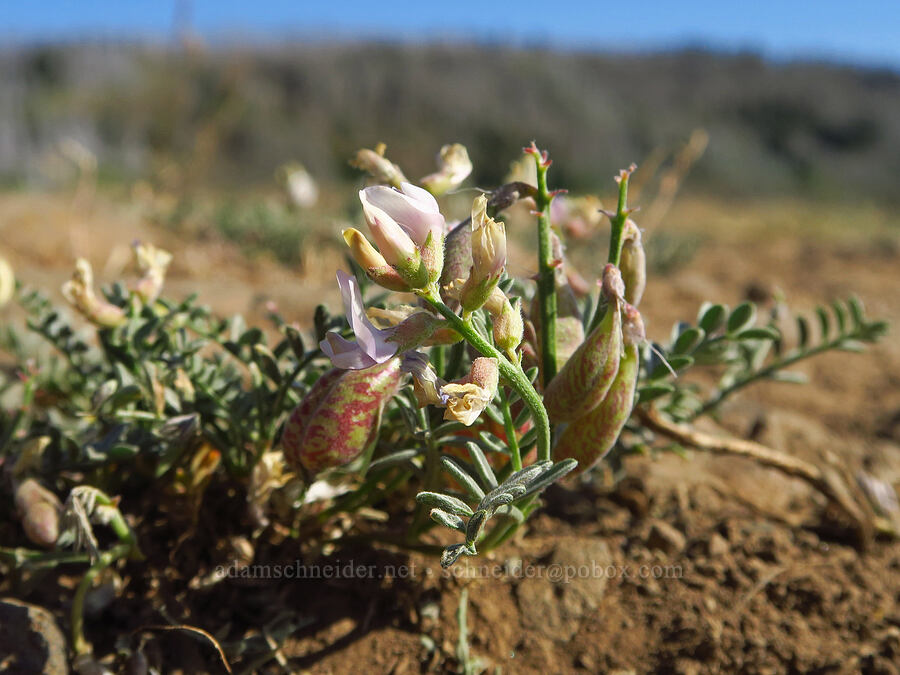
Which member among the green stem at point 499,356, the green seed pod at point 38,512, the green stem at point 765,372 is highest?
the green stem at point 765,372

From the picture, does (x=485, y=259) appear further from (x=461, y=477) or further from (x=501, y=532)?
(x=501, y=532)

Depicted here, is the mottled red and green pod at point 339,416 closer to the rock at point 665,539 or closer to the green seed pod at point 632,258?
the green seed pod at point 632,258

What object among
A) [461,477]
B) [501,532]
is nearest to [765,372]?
[501,532]

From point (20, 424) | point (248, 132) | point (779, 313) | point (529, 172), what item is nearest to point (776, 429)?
point (779, 313)

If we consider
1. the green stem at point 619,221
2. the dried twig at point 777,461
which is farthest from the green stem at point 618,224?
the dried twig at point 777,461

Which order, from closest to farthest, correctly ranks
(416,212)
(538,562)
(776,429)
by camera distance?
(416,212), (538,562), (776,429)

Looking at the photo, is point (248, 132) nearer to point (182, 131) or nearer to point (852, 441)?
point (182, 131)

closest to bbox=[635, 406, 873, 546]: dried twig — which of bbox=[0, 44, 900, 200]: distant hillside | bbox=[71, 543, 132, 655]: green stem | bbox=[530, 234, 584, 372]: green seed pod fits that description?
bbox=[530, 234, 584, 372]: green seed pod
